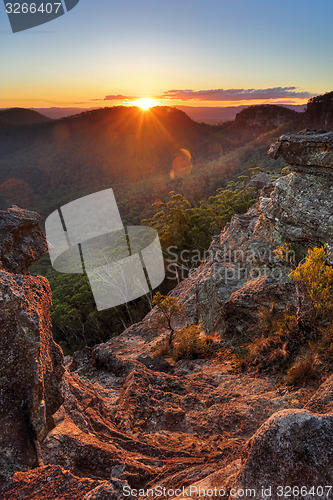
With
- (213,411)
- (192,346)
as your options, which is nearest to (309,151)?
(213,411)

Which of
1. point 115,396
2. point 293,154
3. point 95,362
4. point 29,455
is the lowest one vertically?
point 95,362

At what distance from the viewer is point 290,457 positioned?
9.36ft

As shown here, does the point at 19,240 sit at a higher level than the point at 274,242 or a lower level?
higher

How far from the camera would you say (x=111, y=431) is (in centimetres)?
522

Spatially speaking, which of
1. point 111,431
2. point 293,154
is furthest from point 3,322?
point 293,154

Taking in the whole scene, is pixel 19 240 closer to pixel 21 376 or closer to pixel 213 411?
pixel 21 376

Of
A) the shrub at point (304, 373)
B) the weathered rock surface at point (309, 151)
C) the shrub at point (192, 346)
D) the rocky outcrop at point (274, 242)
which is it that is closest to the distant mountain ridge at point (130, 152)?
the rocky outcrop at point (274, 242)

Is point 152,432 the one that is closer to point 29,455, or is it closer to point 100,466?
point 100,466

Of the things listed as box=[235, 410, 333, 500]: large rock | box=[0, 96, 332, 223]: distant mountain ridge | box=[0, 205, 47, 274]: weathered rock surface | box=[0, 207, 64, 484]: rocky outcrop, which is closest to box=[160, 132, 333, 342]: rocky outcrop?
box=[235, 410, 333, 500]: large rock

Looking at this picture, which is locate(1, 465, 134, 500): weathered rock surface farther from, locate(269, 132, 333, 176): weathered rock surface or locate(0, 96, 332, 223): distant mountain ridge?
locate(0, 96, 332, 223): distant mountain ridge

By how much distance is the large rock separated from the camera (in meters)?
2.69

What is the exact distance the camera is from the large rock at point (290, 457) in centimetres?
269

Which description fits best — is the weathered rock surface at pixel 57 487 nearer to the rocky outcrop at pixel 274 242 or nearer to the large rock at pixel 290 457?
the large rock at pixel 290 457

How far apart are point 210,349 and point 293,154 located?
7025mm
